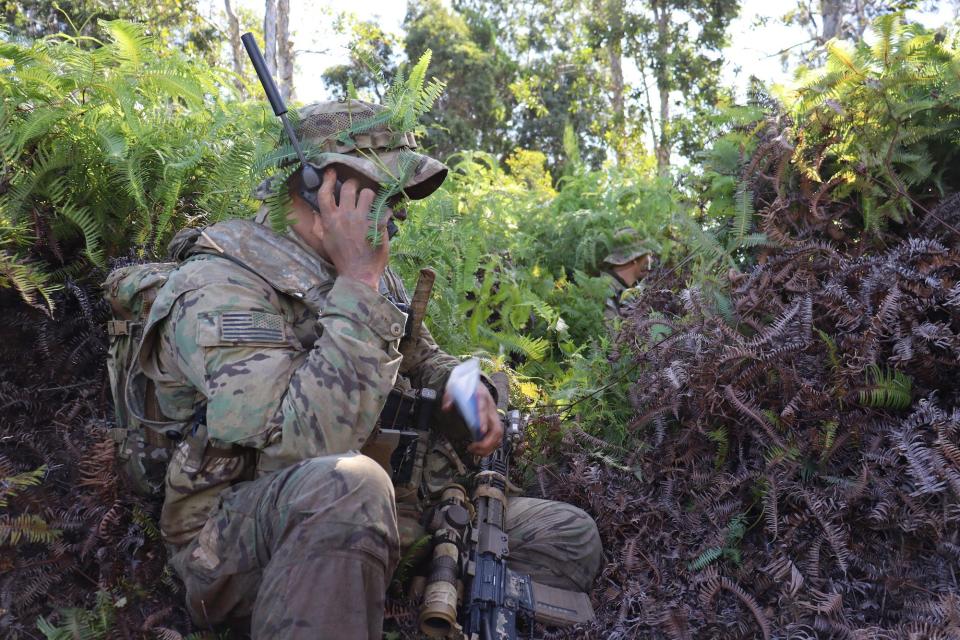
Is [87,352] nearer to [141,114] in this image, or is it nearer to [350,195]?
[141,114]

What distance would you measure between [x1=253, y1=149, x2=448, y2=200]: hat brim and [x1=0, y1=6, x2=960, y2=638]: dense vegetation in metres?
0.25

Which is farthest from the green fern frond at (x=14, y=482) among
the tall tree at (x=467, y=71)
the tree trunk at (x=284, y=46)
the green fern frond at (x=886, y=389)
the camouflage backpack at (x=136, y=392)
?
the tall tree at (x=467, y=71)

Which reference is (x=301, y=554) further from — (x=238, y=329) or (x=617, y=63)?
(x=617, y=63)

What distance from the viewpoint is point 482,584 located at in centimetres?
303

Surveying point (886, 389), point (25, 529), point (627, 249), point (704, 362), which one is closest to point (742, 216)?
point (704, 362)

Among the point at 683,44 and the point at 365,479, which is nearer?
the point at 365,479

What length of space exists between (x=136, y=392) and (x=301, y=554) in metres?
1.05

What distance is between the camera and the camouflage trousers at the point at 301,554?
7.51 ft

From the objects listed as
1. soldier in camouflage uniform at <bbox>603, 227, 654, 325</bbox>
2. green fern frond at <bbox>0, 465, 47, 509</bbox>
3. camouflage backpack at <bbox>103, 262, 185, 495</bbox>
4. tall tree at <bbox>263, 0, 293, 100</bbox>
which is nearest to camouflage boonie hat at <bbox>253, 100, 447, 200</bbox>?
camouflage backpack at <bbox>103, 262, 185, 495</bbox>

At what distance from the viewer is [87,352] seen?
3637 millimetres

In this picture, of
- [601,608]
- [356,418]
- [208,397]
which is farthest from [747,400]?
[208,397]

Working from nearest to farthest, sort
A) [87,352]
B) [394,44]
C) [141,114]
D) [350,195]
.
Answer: [350,195]
[87,352]
[141,114]
[394,44]

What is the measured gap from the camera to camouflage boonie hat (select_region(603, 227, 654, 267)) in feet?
21.4

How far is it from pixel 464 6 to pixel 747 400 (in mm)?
25123
